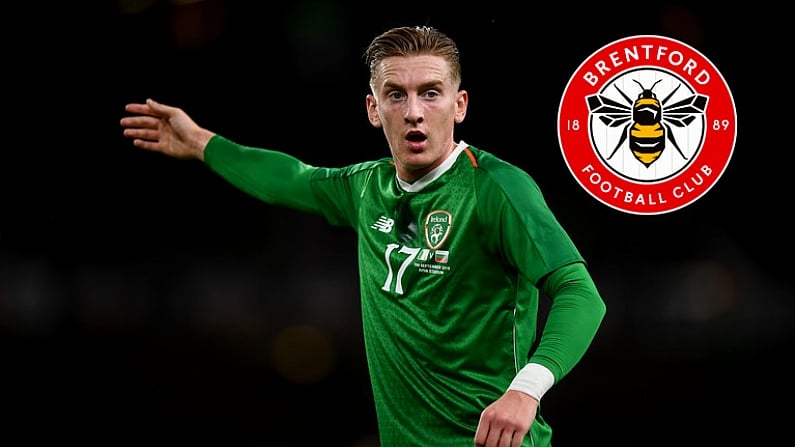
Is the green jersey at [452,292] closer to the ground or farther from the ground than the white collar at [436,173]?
closer to the ground

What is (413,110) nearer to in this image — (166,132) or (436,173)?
(436,173)

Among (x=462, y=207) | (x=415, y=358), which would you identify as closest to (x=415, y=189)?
(x=462, y=207)

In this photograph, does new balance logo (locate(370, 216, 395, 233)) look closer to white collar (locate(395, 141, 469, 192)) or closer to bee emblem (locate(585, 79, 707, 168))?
white collar (locate(395, 141, 469, 192))

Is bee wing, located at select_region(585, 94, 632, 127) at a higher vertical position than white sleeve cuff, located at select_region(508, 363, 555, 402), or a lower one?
higher

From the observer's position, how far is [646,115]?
4.37 m

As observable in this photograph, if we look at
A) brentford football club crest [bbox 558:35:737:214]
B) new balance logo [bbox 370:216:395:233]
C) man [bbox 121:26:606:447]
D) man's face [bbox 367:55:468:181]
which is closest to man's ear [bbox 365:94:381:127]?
man [bbox 121:26:606:447]

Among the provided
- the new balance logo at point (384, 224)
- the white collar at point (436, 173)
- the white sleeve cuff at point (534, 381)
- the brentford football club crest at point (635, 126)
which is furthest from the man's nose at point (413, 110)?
the brentford football club crest at point (635, 126)

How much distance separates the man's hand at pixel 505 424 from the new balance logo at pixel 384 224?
0.92 metres

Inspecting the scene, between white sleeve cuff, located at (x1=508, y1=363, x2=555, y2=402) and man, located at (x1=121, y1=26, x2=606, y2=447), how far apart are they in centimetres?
23

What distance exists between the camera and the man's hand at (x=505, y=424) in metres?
2.11

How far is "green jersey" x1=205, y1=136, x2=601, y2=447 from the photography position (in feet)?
8.51

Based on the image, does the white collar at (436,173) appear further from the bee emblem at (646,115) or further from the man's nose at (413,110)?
the bee emblem at (646,115)

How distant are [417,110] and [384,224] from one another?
0.42m

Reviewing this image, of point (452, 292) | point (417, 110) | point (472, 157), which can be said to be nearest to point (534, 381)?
point (452, 292)
